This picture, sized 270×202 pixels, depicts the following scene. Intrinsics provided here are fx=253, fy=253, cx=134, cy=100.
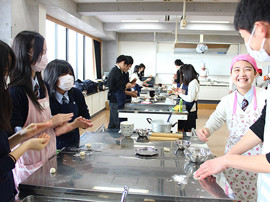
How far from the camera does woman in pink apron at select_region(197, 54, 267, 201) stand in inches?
71.8

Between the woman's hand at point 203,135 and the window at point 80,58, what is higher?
the window at point 80,58

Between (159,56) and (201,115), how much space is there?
347cm

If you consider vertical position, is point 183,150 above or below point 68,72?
below

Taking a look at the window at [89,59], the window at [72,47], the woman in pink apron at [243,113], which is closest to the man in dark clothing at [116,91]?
the window at [72,47]

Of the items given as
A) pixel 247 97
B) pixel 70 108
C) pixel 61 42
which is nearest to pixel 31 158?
pixel 70 108

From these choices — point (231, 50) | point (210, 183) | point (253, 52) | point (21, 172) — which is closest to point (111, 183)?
point (210, 183)

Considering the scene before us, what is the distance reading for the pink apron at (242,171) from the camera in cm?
182

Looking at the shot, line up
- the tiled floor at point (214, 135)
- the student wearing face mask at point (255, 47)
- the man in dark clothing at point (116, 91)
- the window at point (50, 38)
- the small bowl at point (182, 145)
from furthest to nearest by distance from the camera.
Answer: the window at point (50, 38) < the tiled floor at point (214, 135) < the man in dark clothing at point (116, 91) < the small bowl at point (182, 145) < the student wearing face mask at point (255, 47)

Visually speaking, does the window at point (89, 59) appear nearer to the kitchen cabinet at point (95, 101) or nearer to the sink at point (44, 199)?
the kitchen cabinet at point (95, 101)

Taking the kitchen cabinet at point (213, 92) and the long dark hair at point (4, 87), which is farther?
the kitchen cabinet at point (213, 92)

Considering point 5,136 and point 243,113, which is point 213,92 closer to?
point 243,113

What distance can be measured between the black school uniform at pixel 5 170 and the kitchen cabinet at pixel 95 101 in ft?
19.3

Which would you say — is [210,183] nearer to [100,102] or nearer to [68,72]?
[68,72]

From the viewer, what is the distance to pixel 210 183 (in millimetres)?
1262
